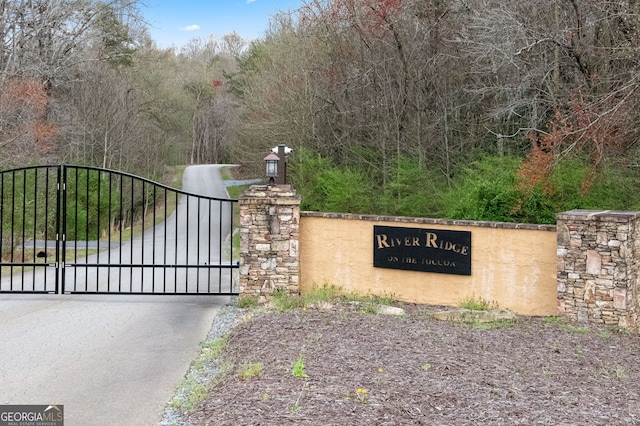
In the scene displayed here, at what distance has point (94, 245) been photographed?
57.3 feet

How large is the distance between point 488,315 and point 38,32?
19.5 meters

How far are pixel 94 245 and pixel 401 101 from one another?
10828mm

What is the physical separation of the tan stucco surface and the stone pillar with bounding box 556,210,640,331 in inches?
10.3

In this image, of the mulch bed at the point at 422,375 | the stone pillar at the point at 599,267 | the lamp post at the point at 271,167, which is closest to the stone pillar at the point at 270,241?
the lamp post at the point at 271,167

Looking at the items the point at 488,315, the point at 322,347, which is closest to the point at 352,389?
the point at 322,347

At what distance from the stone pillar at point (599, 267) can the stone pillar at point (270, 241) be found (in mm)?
3814

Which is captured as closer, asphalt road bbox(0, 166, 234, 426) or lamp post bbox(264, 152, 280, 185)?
asphalt road bbox(0, 166, 234, 426)

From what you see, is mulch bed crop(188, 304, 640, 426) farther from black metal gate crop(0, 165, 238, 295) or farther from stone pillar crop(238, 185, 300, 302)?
black metal gate crop(0, 165, 238, 295)

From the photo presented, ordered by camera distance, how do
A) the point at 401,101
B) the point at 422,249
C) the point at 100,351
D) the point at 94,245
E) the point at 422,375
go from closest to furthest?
the point at 422,375 → the point at 100,351 → the point at 422,249 → the point at 401,101 → the point at 94,245

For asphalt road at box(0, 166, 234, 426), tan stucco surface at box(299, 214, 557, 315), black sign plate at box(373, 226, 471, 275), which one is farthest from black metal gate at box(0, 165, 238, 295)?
black sign plate at box(373, 226, 471, 275)

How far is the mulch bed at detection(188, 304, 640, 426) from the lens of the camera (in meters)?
3.94

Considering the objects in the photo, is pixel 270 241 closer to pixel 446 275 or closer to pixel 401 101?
pixel 446 275

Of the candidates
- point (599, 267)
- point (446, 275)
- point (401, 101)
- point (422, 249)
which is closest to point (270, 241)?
point (422, 249)

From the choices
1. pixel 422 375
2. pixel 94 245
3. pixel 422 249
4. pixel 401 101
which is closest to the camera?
pixel 422 375
